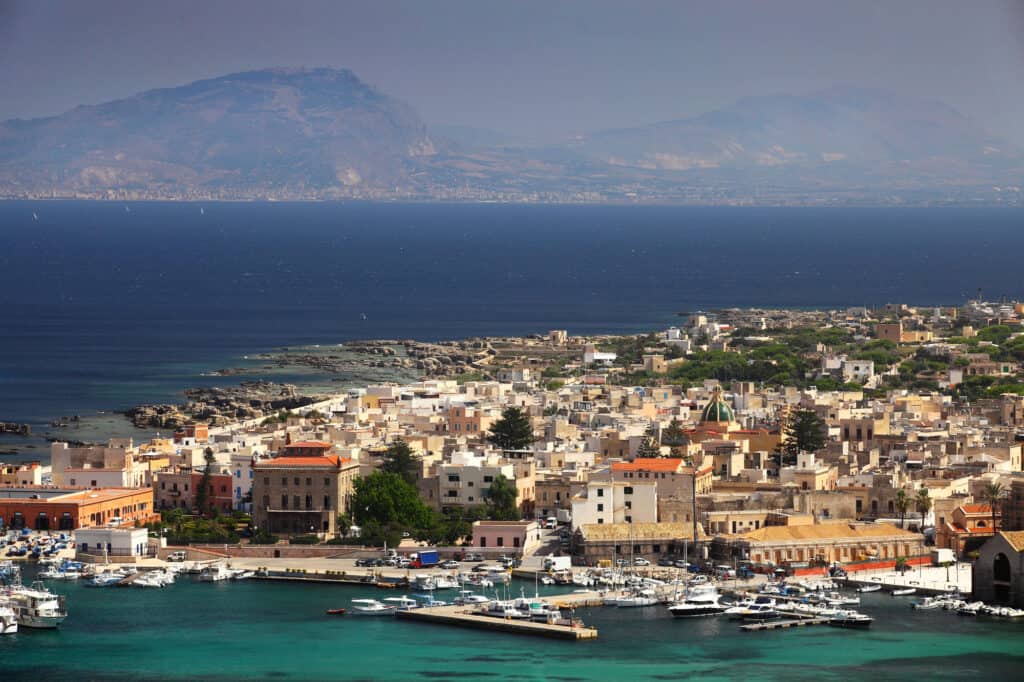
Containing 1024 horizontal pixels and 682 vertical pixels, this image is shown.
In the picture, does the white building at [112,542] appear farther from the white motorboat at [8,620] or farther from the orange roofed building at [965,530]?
the orange roofed building at [965,530]

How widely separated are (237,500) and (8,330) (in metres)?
44.7

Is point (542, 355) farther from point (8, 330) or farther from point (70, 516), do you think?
point (70, 516)

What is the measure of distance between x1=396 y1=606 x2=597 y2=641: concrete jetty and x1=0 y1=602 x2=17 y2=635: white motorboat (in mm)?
4783

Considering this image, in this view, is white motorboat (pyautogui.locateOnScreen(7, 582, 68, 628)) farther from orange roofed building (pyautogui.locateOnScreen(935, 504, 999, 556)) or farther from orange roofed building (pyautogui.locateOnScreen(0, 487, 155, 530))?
orange roofed building (pyautogui.locateOnScreen(935, 504, 999, 556))

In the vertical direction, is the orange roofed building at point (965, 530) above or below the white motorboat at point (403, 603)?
above

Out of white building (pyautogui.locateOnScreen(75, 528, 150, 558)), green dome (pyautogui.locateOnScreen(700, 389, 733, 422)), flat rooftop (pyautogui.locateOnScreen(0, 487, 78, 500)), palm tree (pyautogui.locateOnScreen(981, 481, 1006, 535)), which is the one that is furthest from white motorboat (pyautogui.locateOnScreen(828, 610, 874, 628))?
green dome (pyautogui.locateOnScreen(700, 389, 733, 422))

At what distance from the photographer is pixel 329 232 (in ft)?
627

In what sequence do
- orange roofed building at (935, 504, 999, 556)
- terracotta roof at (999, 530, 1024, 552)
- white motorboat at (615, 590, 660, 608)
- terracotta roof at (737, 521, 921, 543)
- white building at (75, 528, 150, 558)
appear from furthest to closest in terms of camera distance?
orange roofed building at (935, 504, 999, 556) → white building at (75, 528, 150, 558) → terracotta roof at (737, 521, 921, 543) → white motorboat at (615, 590, 660, 608) → terracotta roof at (999, 530, 1024, 552)

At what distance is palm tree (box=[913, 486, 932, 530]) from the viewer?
34500mm

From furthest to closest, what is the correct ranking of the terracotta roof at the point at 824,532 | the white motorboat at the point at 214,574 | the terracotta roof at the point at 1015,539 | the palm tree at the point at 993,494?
1. the palm tree at the point at 993,494
2. the terracotta roof at the point at 824,532
3. the white motorboat at the point at 214,574
4. the terracotta roof at the point at 1015,539

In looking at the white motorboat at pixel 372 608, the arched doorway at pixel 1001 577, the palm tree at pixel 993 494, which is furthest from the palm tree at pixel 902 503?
the white motorboat at pixel 372 608

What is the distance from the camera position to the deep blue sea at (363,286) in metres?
69.9

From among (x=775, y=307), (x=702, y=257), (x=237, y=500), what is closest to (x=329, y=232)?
(x=702, y=257)

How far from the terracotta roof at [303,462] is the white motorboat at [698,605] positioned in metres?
7.48
